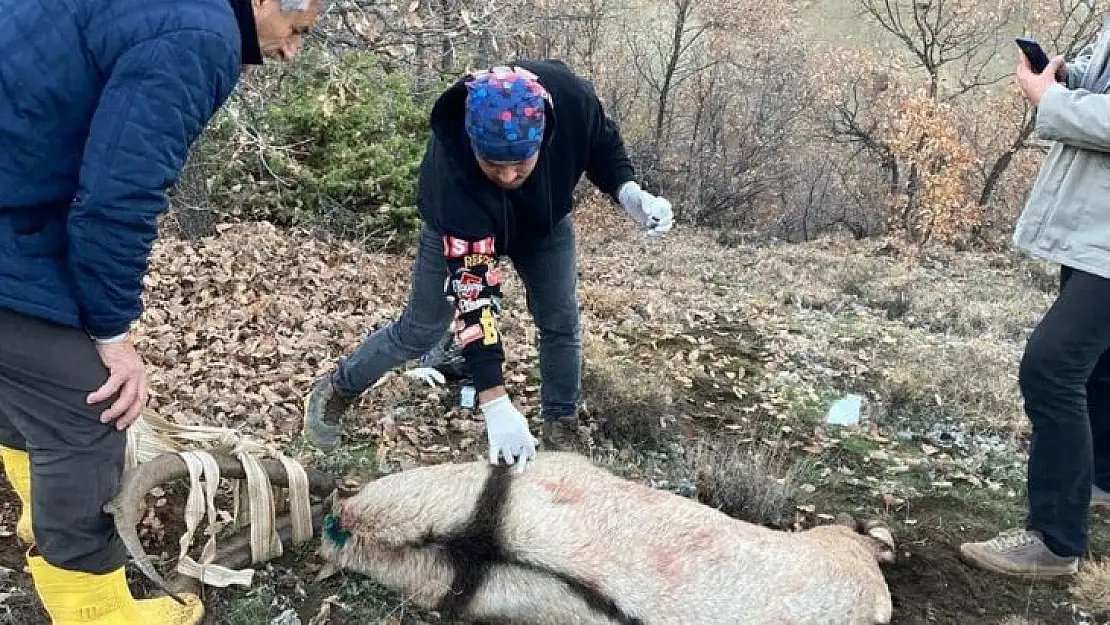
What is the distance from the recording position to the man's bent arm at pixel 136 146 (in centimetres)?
194

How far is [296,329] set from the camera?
19.7 ft

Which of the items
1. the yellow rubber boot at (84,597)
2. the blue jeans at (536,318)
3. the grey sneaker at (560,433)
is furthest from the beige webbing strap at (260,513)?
the grey sneaker at (560,433)

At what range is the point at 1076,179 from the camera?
3.09m

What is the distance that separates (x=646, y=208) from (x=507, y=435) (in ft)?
3.96

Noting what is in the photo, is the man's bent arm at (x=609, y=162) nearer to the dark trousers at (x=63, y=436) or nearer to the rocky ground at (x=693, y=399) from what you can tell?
the rocky ground at (x=693, y=399)

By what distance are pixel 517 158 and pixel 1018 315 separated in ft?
22.4

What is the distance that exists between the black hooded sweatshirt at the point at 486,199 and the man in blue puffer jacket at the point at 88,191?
0.94 metres

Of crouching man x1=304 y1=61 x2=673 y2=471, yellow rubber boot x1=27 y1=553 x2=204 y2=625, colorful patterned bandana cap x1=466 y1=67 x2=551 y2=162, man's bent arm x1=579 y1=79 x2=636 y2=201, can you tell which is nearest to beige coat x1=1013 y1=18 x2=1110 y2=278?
crouching man x1=304 y1=61 x2=673 y2=471

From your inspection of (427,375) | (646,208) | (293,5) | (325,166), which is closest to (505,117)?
(293,5)

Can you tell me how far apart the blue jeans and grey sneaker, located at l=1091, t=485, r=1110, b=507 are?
2.30 metres

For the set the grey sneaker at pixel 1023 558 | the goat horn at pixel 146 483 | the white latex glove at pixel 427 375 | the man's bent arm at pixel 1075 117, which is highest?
the man's bent arm at pixel 1075 117

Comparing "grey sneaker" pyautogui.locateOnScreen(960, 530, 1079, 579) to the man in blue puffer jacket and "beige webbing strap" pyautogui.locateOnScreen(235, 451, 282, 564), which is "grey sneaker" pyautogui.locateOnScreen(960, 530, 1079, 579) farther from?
the man in blue puffer jacket

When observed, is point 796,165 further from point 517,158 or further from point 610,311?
point 517,158

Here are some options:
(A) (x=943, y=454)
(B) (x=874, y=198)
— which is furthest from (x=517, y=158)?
(B) (x=874, y=198)
